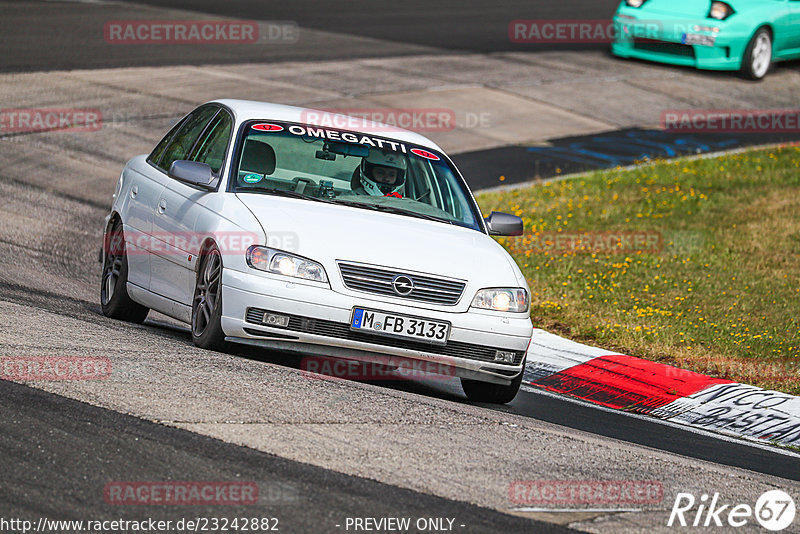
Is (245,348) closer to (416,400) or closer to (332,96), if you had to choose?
(416,400)

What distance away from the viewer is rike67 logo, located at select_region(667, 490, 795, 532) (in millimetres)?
5379

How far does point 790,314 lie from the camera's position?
10883 millimetres

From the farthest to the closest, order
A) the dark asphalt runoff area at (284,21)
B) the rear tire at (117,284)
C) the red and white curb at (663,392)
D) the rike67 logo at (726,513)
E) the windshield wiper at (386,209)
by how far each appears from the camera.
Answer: the dark asphalt runoff area at (284,21)
the rear tire at (117,284)
the red and white curb at (663,392)
the windshield wiper at (386,209)
the rike67 logo at (726,513)

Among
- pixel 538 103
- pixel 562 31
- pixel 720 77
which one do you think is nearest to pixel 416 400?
pixel 538 103

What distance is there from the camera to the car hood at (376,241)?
7.20 metres

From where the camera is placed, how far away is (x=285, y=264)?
7141 mm
